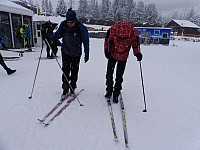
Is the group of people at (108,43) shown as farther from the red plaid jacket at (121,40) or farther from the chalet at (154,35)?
the chalet at (154,35)

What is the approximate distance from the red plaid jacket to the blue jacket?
54cm

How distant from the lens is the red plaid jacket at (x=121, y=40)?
376 cm

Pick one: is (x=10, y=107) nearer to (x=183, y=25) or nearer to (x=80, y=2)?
(x=183, y=25)

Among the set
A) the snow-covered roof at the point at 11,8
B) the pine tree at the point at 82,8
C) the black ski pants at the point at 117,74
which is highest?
the pine tree at the point at 82,8

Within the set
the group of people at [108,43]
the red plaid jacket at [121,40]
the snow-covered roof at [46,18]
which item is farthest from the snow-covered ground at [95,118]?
the snow-covered roof at [46,18]

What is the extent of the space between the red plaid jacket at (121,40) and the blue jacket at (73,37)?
21.2 inches

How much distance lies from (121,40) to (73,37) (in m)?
1.06

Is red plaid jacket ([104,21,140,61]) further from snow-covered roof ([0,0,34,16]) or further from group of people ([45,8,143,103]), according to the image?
snow-covered roof ([0,0,34,16])

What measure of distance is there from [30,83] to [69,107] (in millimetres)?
2134

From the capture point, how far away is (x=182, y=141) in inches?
113

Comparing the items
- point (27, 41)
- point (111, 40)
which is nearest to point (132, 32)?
point (111, 40)

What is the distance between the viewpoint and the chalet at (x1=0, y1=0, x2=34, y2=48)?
1166 centimetres

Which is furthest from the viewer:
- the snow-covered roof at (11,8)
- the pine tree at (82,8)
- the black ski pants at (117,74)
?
the pine tree at (82,8)

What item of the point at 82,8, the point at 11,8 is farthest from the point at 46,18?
the point at 82,8
